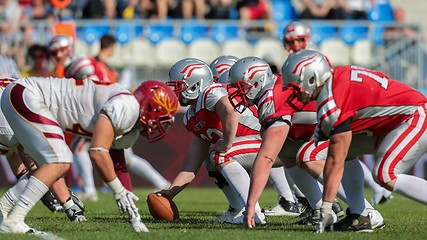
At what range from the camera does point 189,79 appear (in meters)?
9.07

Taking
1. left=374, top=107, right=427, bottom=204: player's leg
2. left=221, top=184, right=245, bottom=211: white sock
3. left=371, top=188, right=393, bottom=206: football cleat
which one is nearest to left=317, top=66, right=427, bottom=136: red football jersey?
left=374, top=107, right=427, bottom=204: player's leg

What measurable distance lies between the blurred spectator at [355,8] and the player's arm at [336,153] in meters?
12.1

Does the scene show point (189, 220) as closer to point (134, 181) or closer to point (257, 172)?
point (257, 172)

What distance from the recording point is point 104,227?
823cm

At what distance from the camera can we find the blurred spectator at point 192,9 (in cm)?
1898

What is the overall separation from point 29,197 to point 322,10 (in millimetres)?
12779

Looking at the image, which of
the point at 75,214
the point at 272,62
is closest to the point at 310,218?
the point at 75,214

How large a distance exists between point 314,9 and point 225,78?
32.5 ft

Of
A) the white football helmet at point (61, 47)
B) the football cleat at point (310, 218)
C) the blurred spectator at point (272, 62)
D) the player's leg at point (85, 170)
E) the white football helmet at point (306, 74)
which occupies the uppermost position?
the white football helmet at point (306, 74)

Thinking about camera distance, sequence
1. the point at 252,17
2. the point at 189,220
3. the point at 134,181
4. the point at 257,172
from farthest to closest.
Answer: the point at 252,17 < the point at 134,181 < the point at 189,220 < the point at 257,172

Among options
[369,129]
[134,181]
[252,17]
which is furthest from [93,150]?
[252,17]

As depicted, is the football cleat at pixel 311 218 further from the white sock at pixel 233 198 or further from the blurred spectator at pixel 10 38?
the blurred spectator at pixel 10 38

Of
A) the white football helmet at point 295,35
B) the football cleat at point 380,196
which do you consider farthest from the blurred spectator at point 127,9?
the football cleat at point 380,196

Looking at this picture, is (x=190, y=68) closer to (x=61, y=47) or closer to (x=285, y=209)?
(x=285, y=209)
